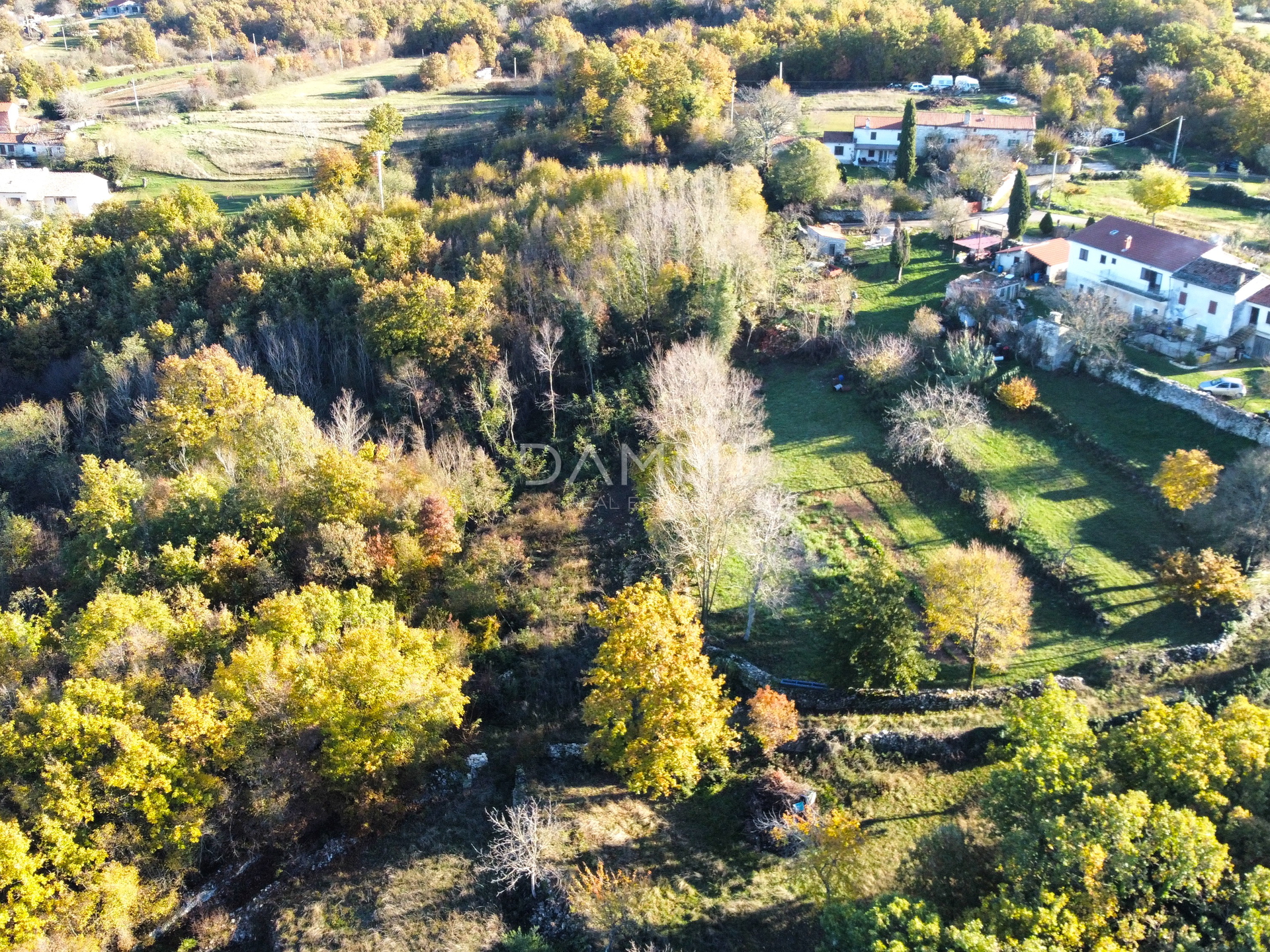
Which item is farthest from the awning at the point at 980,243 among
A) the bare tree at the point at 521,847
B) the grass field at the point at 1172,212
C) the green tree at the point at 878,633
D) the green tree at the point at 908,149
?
the bare tree at the point at 521,847

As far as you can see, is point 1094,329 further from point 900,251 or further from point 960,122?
point 960,122

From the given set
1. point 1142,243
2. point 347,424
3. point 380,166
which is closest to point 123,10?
point 380,166

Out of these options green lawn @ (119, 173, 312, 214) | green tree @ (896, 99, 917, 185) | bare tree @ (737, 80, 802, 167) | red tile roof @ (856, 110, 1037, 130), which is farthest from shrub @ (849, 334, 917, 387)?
green lawn @ (119, 173, 312, 214)

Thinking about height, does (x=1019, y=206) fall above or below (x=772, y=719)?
above

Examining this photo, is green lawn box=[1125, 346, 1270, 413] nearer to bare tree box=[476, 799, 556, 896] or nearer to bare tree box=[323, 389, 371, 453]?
bare tree box=[476, 799, 556, 896]

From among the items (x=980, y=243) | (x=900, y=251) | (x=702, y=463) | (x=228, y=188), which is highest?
(x=228, y=188)

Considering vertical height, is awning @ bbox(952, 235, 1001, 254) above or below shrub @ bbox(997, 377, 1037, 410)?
above
